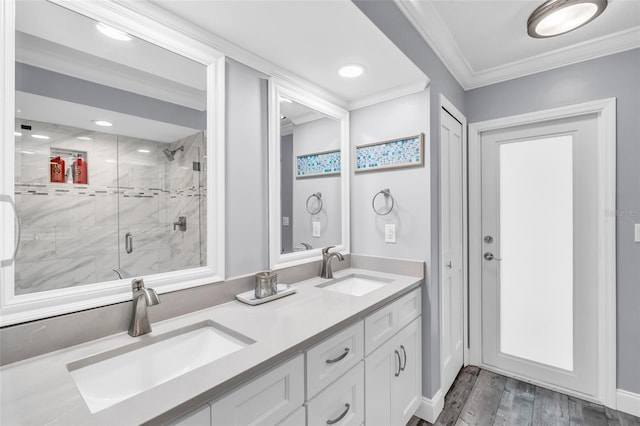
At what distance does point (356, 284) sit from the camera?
207 centimetres

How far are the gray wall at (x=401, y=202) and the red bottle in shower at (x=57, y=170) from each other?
5.66 feet

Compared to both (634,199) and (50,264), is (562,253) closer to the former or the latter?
(634,199)

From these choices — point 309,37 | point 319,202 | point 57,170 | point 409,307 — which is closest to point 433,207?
point 409,307

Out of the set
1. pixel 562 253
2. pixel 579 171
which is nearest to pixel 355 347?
pixel 562 253

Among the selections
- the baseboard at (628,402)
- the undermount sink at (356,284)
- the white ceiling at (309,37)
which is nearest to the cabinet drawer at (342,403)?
the undermount sink at (356,284)

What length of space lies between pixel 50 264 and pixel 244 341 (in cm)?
68

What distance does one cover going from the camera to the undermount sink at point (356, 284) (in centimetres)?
192

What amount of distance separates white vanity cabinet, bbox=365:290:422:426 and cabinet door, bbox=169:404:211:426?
800 millimetres

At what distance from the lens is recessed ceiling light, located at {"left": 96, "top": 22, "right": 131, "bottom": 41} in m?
1.07

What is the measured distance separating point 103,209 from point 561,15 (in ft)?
8.15

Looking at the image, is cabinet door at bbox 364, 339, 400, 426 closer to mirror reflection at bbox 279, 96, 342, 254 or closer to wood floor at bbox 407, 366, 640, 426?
wood floor at bbox 407, 366, 640, 426

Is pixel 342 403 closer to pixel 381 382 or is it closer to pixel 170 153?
pixel 381 382

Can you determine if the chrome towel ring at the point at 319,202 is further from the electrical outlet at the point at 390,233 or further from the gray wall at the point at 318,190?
the electrical outlet at the point at 390,233

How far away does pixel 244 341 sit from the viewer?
3.46ft
